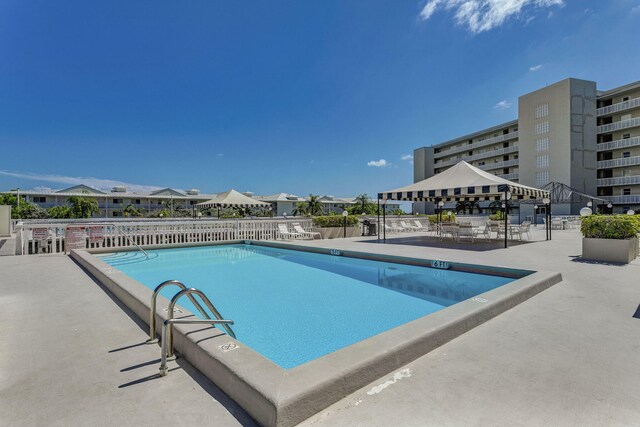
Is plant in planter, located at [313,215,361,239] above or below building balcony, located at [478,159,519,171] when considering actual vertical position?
Answer: below

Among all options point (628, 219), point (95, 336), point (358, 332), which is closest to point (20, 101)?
point (95, 336)

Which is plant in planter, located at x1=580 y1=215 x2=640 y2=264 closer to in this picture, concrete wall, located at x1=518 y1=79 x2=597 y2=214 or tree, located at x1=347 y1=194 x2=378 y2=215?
concrete wall, located at x1=518 y1=79 x2=597 y2=214

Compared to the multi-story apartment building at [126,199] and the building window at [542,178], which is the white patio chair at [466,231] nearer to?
the multi-story apartment building at [126,199]

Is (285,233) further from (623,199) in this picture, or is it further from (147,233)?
(623,199)

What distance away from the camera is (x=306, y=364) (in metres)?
2.11

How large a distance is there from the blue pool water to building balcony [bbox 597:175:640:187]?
4173 cm

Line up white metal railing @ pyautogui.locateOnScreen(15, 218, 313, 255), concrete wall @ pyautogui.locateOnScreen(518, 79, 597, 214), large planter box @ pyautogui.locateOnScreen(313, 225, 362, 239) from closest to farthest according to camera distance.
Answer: white metal railing @ pyautogui.locateOnScreen(15, 218, 313, 255), large planter box @ pyautogui.locateOnScreen(313, 225, 362, 239), concrete wall @ pyautogui.locateOnScreen(518, 79, 597, 214)

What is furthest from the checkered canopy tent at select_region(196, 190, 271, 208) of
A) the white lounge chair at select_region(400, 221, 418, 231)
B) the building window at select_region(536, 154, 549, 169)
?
the building window at select_region(536, 154, 549, 169)

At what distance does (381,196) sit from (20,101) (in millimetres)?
27868

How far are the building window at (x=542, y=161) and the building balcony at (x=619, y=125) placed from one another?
6.30m

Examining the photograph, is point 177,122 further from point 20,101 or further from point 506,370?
point 506,370

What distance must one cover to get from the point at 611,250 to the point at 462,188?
4.60 m

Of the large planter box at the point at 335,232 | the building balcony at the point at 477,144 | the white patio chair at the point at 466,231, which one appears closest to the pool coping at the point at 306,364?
the white patio chair at the point at 466,231

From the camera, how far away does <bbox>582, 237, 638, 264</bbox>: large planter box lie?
6938mm
